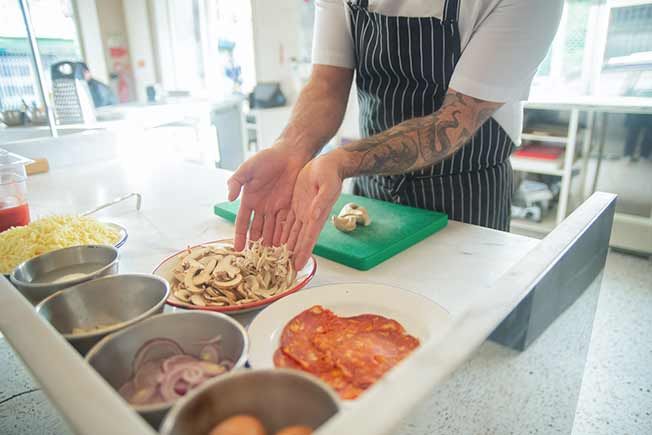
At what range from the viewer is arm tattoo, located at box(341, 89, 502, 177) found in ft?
3.47

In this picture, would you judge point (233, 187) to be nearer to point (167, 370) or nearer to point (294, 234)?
point (294, 234)

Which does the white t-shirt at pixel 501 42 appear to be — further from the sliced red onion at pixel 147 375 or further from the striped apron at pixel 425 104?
the sliced red onion at pixel 147 375

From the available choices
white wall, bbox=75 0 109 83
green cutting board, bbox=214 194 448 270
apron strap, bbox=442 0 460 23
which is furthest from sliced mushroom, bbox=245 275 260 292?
white wall, bbox=75 0 109 83

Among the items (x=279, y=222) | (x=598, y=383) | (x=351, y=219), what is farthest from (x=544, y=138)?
(x=279, y=222)

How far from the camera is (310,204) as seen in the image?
36.9 inches

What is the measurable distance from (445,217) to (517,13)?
0.49 metres

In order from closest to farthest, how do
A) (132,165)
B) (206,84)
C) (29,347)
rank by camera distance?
(29,347), (132,165), (206,84)

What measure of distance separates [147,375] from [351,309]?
35 cm

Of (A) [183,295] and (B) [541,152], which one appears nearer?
(A) [183,295]

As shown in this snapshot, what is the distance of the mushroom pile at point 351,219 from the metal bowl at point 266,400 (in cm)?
66

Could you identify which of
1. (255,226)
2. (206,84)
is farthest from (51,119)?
(206,84)

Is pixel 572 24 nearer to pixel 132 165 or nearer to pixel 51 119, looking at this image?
pixel 132 165

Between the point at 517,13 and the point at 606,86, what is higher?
the point at 517,13

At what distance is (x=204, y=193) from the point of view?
4.92 ft
